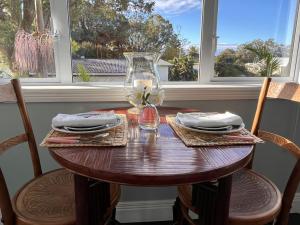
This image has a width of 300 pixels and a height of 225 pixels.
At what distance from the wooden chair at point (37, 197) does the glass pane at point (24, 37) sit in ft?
1.21

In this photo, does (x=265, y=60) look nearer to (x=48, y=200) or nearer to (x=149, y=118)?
(x=149, y=118)

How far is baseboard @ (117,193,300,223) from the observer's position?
170 cm

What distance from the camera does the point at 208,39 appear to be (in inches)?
63.7

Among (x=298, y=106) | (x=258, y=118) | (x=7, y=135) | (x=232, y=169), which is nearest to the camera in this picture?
(x=232, y=169)

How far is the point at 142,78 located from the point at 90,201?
25.9 inches

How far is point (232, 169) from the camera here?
79 cm

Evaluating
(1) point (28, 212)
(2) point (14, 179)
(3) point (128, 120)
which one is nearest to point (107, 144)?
(3) point (128, 120)

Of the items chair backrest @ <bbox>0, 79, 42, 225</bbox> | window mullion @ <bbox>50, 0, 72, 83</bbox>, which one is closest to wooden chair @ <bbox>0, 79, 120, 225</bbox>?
chair backrest @ <bbox>0, 79, 42, 225</bbox>

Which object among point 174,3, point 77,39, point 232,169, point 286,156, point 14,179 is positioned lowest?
point 14,179

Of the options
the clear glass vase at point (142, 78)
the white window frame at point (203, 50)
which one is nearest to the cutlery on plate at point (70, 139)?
the clear glass vase at point (142, 78)

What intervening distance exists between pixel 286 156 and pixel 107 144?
1369mm

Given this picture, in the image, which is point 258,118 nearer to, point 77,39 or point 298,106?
point 298,106

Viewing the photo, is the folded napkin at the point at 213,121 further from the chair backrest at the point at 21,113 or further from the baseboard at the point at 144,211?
the baseboard at the point at 144,211

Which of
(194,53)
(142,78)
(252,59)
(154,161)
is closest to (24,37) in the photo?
(142,78)
